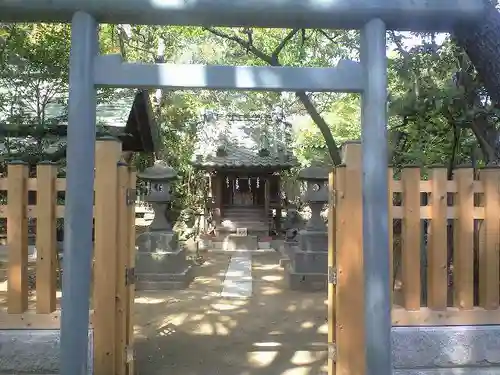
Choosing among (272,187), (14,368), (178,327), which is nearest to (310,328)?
(178,327)

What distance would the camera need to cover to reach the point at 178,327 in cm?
572

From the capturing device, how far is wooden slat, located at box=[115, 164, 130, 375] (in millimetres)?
3330

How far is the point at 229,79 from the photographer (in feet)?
9.57

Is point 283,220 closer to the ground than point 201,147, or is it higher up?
closer to the ground

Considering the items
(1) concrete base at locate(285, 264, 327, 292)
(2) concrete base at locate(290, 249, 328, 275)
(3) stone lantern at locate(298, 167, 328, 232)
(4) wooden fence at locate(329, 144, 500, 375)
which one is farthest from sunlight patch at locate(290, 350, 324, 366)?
(3) stone lantern at locate(298, 167, 328, 232)

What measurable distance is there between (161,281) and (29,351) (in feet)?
19.0

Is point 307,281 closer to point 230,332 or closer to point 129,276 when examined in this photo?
point 230,332

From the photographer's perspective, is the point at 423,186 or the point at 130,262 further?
the point at 130,262

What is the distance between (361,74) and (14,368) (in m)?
3.15

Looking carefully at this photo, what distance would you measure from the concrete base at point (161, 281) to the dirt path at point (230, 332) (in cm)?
31

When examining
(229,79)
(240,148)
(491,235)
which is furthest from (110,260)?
(240,148)

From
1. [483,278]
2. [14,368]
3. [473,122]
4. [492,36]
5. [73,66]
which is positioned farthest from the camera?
[473,122]

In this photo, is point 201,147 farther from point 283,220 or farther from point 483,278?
point 483,278

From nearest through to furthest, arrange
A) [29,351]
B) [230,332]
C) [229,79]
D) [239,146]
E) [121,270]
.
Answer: [229,79]
[29,351]
[121,270]
[230,332]
[239,146]
